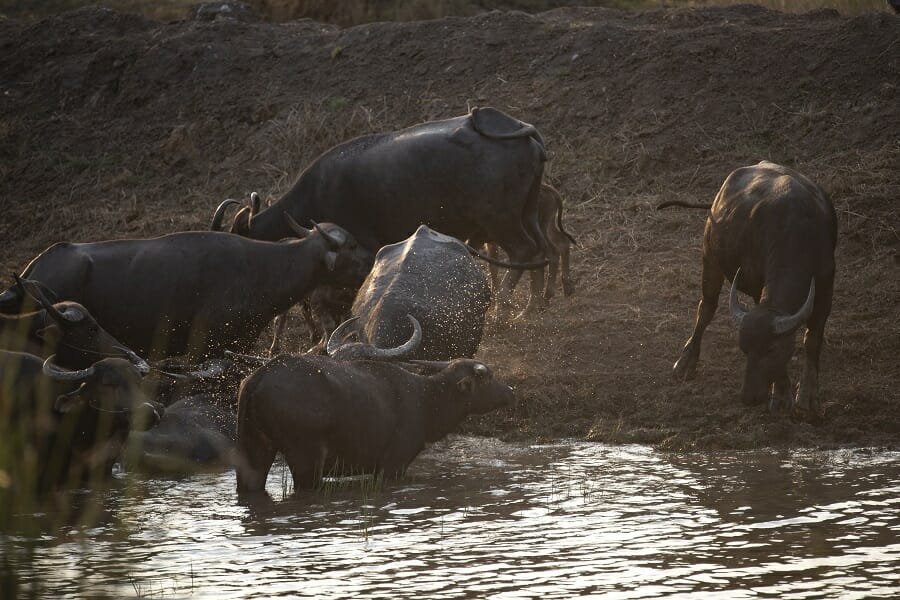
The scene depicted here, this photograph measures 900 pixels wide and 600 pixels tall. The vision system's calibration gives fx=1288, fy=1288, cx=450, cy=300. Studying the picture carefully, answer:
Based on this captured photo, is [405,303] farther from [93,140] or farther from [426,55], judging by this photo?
[93,140]

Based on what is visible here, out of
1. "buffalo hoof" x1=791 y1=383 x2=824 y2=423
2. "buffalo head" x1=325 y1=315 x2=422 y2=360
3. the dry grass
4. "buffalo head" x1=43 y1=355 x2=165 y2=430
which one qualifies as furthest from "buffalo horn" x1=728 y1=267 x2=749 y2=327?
the dry grass

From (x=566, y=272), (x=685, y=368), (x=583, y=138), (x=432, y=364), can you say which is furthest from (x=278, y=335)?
(x=583, y=138)

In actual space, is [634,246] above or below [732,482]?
above

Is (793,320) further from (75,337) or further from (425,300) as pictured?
(75,337)

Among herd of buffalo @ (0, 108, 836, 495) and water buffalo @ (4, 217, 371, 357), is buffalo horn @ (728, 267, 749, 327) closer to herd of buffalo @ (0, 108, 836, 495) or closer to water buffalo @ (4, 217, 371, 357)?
herd of buffalo @ (0, 108, 836, 495)

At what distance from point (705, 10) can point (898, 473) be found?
39.4 feet

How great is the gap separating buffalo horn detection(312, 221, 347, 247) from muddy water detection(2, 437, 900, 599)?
9.03 ft

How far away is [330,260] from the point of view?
34.1 ft

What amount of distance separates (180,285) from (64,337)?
131 centimetres

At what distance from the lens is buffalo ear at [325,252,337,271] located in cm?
1039

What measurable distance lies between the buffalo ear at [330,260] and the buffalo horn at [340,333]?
4.49 ft

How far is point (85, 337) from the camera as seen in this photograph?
8.88 metres

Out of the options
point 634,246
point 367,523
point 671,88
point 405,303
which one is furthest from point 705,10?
point 367,523

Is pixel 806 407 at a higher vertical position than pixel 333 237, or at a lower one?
lower
